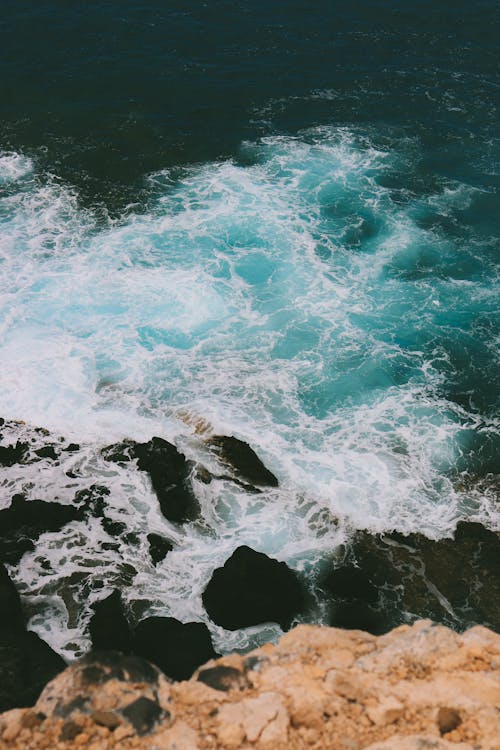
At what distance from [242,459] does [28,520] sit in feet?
27.8

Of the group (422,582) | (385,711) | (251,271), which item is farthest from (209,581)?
(251,271)

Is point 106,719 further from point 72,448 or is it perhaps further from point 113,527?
point 72,448

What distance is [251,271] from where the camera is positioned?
34.9 meters

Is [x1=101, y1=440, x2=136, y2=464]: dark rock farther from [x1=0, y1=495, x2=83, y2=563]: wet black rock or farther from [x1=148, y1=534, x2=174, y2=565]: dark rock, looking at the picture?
[x1=148, y1=534, x2=174, y2=565]: dark rock

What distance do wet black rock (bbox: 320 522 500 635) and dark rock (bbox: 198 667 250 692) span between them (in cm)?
982

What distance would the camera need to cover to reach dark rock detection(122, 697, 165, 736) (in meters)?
10.2

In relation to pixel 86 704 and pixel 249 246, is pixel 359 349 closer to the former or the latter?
pixel 249 246

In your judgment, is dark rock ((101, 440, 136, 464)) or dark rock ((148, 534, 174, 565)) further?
dark rock ((101, 440, 136, 464))

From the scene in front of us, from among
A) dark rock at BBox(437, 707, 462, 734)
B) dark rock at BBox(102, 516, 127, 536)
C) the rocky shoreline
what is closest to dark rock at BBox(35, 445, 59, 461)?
the rocky shoreline

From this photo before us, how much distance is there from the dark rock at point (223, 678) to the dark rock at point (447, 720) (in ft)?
10.9

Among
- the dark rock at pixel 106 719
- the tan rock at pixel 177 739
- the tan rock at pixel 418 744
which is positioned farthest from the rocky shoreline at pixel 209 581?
the tan rock at pixel 177 739

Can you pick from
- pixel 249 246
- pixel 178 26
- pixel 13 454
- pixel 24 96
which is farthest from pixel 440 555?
pixel 178 26

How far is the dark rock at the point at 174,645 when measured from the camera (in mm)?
18344

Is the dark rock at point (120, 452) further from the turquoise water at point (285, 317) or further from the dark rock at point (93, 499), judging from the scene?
the dark rock at point (93, 499)
